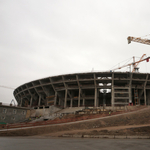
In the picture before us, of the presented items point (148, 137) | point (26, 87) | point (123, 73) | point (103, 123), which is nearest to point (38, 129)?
point (103, 123)

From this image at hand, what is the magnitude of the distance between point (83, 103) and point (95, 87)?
8834 mm

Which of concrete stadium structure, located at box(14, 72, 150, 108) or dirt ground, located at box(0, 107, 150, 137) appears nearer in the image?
dirt ground, located at box(0, 107, 150, 137)

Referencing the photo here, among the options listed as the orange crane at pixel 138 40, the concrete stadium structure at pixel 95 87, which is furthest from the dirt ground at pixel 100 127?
the orange crane at pixel 138 40

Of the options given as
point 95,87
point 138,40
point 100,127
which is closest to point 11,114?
point 100,127

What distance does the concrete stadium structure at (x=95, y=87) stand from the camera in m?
56.8

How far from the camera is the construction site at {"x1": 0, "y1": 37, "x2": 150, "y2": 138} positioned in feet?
94.1

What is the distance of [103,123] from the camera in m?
28.0

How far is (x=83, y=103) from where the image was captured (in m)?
62.2

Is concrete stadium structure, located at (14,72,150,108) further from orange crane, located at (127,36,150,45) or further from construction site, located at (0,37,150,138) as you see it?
orange crane, located at (127,36,150,45)

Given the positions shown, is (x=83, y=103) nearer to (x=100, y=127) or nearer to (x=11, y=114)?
(x=11, y=114)

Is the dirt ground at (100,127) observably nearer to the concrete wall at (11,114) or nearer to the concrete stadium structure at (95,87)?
the concrete wall at (11,114)

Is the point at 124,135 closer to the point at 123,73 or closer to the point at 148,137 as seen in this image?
the point at 148,137

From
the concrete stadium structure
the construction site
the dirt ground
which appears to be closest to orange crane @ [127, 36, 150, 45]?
the construction site

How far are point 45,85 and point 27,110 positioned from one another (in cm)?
1827
